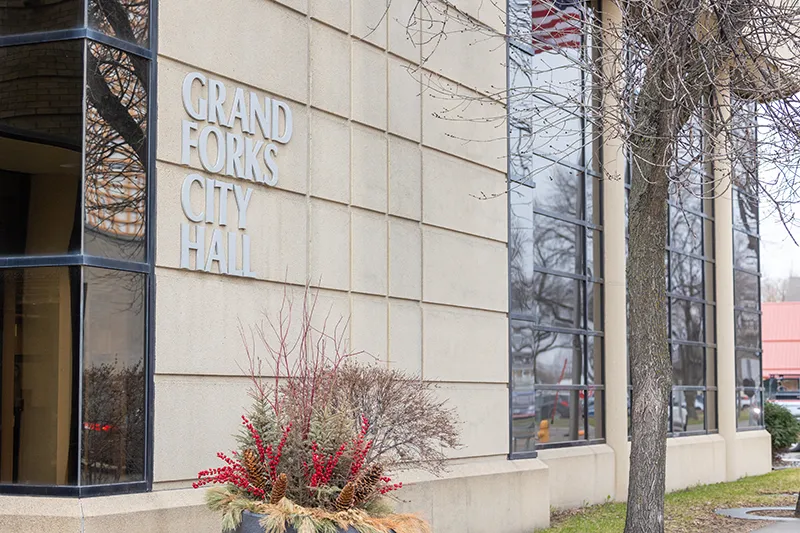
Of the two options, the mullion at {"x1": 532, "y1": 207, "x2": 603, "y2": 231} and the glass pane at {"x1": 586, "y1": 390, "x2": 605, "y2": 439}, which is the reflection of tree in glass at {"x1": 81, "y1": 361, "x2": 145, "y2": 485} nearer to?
the mullion at {"x1": 532, "y1": 207, "x2": 603, "y2": 231}

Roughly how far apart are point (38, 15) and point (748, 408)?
2074cm

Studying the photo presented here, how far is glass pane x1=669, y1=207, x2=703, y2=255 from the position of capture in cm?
2241

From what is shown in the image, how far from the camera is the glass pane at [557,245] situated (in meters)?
17.3

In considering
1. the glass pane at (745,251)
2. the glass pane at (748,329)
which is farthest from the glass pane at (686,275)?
the glass pane at (748,329)

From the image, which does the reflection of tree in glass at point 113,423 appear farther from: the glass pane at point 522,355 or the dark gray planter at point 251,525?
the glass pane at point 522,355

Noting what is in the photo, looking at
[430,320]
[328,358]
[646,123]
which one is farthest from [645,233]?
[328,358]

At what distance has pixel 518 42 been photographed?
1530cm

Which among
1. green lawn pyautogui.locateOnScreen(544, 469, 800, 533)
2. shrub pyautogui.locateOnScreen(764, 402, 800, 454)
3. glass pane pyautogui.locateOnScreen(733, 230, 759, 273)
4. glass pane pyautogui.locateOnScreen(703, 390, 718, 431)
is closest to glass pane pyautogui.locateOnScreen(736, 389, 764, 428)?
glass pane pyautogui.locateOnScreen(703, 390, 718, 431)

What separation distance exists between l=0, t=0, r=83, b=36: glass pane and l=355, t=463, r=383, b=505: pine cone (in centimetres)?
424

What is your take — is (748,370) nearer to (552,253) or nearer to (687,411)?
(687,411)

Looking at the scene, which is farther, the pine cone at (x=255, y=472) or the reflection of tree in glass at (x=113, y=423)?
the reflection of tree in glass at (x=113, y=423)

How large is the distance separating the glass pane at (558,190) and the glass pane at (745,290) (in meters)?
8.51

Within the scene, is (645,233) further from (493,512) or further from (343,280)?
(493,512)

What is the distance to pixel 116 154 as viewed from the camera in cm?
886
